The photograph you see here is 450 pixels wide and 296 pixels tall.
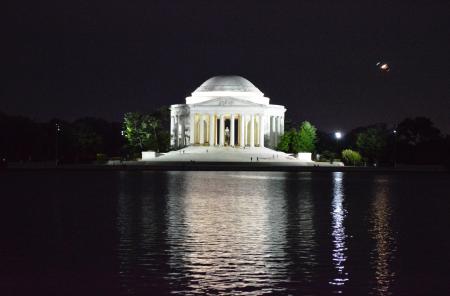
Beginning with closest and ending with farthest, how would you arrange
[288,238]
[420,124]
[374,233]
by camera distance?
[288,238]
[374,233]
[420,124]

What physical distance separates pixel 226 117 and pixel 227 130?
3007 mm

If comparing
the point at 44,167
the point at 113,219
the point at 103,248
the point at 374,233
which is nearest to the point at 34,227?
the point at 113,219

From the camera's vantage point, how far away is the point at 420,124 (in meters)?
155

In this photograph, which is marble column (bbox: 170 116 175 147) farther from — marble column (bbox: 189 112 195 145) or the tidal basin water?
the tidal basin water

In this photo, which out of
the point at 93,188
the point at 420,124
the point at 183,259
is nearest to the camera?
the point at 183,259

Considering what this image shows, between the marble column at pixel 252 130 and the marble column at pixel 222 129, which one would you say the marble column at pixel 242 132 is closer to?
the marble column at pixel 252 130

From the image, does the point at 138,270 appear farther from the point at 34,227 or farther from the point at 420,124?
the point at 420,124

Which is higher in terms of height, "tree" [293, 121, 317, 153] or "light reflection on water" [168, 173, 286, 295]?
"tree" [293, 121, 317, 153]

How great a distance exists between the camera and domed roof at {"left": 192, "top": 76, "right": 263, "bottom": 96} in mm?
171750

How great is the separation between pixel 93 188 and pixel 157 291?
40.9 metres

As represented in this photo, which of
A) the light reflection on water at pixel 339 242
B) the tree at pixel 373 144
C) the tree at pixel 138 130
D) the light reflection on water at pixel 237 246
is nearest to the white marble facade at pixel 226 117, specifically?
the tree at pixel 138 130

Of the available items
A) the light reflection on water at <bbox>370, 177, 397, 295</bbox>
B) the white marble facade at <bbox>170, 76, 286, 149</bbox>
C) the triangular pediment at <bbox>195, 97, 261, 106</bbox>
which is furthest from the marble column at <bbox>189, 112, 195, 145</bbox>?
the light reflection on water at <bbox>370, 177, 397, 295</bbox>

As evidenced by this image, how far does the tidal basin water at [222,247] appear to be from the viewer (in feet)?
63.6

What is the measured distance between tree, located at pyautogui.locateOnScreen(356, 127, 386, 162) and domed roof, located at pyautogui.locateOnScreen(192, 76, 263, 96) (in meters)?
30.5
